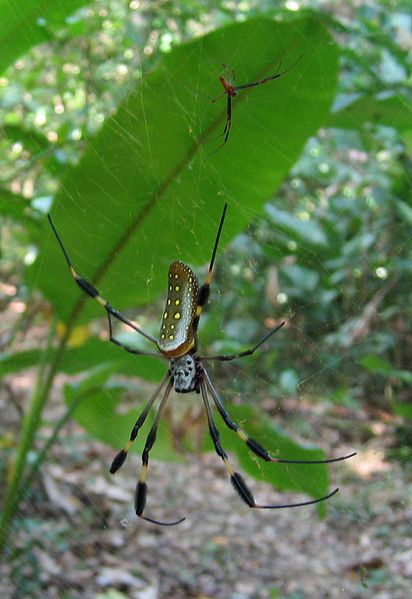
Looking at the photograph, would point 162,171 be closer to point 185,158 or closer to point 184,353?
point 185,158

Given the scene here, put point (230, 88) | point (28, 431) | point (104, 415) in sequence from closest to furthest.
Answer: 1. point (230, 88)
2. point (28, 431)
3. point (104, 415)

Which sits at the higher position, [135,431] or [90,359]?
[90,359]

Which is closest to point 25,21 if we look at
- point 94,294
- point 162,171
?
point 162,171

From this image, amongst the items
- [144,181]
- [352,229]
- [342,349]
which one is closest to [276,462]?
[144,181]

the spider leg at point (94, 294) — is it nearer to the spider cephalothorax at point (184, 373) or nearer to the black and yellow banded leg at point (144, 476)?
the spider cephalothorax at point (184, 373)

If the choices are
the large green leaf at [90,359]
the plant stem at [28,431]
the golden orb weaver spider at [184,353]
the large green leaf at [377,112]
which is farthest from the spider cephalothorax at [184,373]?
the large green leaf at [377,112]
